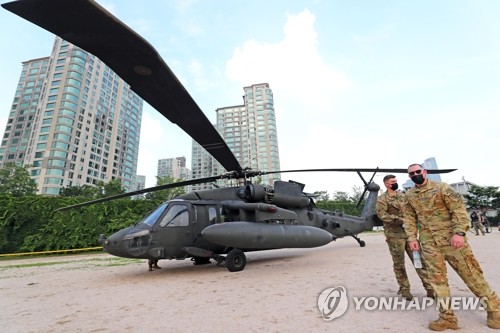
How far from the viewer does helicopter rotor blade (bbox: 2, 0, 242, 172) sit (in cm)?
239

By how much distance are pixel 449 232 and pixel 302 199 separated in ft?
18.9

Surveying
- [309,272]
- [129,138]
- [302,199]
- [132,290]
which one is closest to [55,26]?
[132,290]

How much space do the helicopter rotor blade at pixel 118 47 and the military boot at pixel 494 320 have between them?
4.54m

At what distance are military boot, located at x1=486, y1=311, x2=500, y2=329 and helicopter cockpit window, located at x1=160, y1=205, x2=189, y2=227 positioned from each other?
6164 millimetres

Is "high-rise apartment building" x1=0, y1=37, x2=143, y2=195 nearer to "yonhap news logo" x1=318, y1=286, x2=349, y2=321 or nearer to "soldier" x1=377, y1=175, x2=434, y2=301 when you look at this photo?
"soldier" x1=377, y1=175, x2=434, y2=301

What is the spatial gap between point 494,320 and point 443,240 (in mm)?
873

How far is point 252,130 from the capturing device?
10512 centimetres

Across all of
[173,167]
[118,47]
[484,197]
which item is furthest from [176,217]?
[173,167]

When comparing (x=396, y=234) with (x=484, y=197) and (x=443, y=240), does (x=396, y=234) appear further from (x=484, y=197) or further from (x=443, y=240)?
(x=484, y=197)

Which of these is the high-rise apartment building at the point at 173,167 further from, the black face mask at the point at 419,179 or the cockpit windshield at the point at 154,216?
the black face mask at the point at 419,179

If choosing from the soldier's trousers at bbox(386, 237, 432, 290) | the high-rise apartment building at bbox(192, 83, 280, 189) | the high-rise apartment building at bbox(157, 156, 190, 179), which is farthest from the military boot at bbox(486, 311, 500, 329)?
the high-rise apartment building at bbox(157, 156, 190, 179)

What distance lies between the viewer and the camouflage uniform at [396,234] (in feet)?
12.9

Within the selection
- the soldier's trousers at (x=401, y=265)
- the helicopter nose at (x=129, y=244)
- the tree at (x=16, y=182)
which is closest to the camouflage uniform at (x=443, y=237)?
the soldier's trousers at (x=401, y=265)

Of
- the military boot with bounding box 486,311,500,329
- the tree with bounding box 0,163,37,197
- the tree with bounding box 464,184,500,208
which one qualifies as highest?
the tree with bounding box 0,163,37,197
